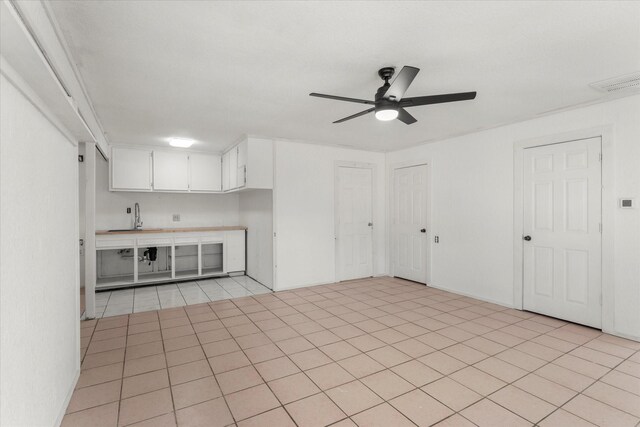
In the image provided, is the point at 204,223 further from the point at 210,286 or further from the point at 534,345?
the point at 534,345

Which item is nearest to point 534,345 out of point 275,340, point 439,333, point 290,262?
point 439,333

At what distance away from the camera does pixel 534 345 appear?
304 centimetres

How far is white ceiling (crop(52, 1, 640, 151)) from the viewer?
186 cm

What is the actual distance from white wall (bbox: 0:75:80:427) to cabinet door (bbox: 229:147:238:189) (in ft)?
10.2

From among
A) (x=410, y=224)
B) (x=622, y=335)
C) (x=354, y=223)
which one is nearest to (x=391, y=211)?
(x=410, y=224)

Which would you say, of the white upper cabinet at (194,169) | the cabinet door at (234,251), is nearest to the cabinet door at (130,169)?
the white upper cabinet at (194,169)

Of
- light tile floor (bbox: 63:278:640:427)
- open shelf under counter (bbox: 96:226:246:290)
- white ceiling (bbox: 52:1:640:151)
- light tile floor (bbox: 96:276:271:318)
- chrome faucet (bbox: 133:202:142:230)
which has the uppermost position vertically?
white ceiling (bbox: 52:1:640:151)

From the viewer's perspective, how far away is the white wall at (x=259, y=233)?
5.24 meters

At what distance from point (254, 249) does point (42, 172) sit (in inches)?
168

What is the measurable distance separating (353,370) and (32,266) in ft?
7.48

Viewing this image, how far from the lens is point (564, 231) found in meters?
3.66

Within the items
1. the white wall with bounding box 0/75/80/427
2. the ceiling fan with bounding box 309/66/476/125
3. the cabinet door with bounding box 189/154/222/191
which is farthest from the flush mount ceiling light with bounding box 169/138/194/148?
the ceiling fan with bounding box 309/66/476/125

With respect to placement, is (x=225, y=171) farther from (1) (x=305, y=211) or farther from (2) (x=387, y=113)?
(2) (x=387, y=113)

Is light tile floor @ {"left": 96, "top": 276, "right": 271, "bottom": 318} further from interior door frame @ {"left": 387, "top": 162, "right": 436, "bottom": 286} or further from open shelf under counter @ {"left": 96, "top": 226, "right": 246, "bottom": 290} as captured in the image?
interior door frame @ {"left": 387, "top": 162, "right": 436, "bottom": 286}
